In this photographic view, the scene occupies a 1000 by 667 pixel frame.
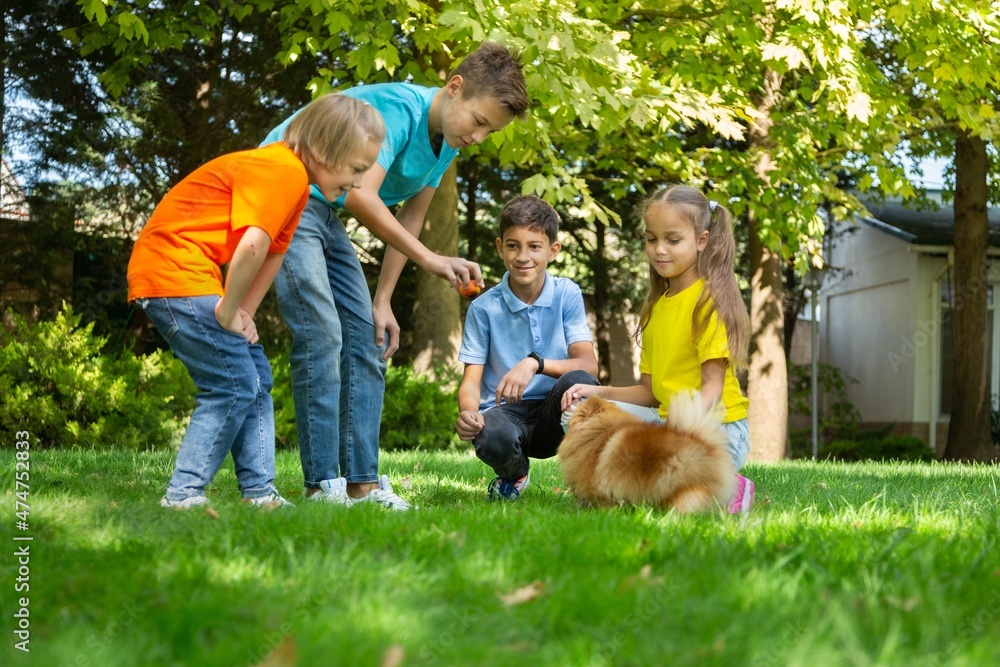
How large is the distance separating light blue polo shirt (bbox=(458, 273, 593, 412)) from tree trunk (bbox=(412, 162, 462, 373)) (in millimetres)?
6348

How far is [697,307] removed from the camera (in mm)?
4145

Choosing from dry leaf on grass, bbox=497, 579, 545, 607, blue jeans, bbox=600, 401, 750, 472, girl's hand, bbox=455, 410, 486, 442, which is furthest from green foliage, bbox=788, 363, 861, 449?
dry leaf on grass, bbox=497, 579, 545, 607

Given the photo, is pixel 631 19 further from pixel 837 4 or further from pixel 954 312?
pixel 954 312

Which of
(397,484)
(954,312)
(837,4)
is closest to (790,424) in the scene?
(954,312)

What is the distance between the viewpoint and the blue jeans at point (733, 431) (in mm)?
4246

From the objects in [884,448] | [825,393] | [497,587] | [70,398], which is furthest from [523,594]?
[825,393]

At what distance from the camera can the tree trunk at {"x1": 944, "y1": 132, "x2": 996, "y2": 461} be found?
14.3 metres

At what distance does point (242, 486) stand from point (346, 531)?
1204 mm

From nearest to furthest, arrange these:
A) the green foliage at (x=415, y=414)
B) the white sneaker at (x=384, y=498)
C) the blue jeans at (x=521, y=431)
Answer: the white sneaker at (x=384, y=498), the blue jeans at (x=521, y=431), the green foliage at (x=415, y=414)

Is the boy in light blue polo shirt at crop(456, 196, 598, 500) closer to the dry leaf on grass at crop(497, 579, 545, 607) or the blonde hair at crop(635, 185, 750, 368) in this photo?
the blonde hair at crop(635, 185, 750, 368)

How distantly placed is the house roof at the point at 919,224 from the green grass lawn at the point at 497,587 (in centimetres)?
1625

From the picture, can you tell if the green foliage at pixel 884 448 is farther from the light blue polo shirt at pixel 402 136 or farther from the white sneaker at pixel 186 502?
the white sneaker at pixel 186 502

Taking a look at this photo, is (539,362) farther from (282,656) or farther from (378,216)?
(282,656)

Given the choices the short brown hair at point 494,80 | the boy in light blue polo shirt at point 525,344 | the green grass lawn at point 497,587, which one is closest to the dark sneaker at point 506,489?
the boy in light blue polo shirt at point 525,344
